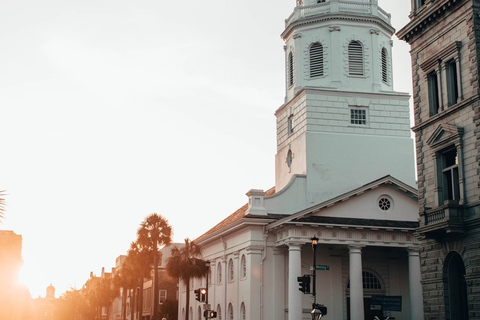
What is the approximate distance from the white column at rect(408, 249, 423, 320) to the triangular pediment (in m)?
17.5

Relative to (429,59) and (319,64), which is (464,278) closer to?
(429,59)

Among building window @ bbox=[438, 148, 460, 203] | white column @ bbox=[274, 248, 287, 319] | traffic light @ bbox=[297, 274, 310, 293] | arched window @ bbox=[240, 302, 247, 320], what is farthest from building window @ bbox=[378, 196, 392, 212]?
building window @ bbox=[438, 148, 460, 203]

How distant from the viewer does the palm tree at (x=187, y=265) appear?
5231cm

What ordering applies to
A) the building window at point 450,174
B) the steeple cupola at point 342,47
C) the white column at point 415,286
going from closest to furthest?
the building window at point 450,174
the white column at point 415,286
the steeple cupola at point 342,47

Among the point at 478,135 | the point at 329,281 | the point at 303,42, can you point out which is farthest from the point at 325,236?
the point at 478,135

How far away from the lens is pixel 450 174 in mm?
28969

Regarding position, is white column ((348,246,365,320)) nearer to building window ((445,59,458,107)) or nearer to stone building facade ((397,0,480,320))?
stone building facade ((397,0,480,320))

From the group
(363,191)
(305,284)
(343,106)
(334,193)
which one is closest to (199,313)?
(334,193)

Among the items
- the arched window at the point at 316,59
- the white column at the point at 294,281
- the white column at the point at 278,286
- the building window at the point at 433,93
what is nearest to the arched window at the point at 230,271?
the white column at the point at 278,286

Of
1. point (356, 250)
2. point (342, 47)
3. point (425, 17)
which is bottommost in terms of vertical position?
point (356, 250)

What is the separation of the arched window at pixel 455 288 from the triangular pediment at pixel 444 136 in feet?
14.4

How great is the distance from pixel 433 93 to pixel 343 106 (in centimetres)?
2065

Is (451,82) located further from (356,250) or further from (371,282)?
(371,282)

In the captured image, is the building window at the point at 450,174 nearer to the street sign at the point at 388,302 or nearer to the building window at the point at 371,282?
the street sign at the point at 388,302
